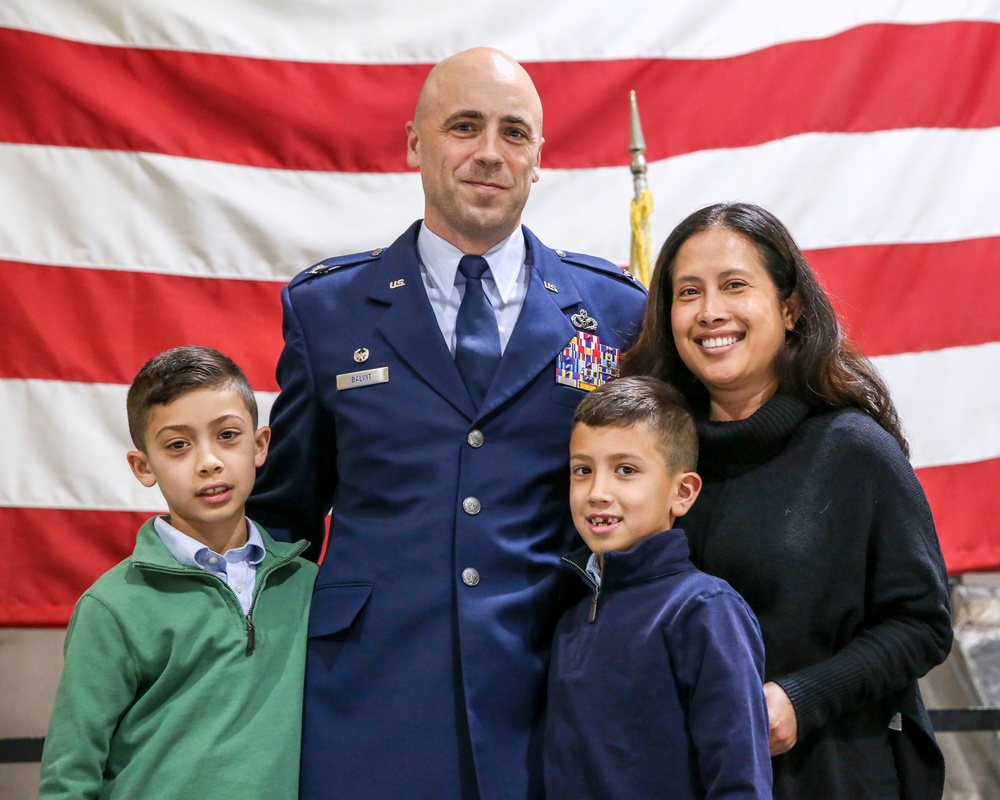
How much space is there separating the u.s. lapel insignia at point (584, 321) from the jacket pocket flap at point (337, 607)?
0.54 meters

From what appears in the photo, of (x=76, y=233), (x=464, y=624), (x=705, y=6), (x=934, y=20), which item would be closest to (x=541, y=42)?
(x=705, y=6)

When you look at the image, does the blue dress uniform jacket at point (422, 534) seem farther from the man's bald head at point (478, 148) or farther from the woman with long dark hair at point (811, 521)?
the woman with long dark hair at point (811, 521)

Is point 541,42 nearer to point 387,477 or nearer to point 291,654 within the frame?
point 387,477

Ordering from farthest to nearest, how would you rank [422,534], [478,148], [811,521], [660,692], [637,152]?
[637,152] → [478,148] → [422,534] → [811,521] → [660,692]

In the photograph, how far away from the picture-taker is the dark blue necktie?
1.69 m

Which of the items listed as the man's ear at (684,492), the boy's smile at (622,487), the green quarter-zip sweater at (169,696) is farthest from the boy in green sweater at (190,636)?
the man's ear at (684,492)

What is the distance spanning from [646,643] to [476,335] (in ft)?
Result: 1.83

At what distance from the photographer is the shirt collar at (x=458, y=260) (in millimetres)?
1782

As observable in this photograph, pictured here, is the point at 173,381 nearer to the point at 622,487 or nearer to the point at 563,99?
the point at 622,487

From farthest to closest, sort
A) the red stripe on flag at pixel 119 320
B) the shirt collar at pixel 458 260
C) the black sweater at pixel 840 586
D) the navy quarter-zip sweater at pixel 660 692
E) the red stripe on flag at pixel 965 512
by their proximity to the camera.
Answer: the red stripe on flag at pixel 965 512
the red stripe on flag at pixel 119 320
the shirt collar at pixel 458 260
the black sweater at pixel 840 586
the navy quarter-zip sweater at pixel 660 692

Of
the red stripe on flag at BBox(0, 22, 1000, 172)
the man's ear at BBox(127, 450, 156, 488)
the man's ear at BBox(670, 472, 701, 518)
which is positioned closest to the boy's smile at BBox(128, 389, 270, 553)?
the man's ear at BBox(127, 450, 156, 488)

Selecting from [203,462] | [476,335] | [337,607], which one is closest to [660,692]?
[337,607]

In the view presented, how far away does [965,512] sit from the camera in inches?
112

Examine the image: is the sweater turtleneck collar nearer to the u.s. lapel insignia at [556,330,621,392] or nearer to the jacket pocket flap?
the u.s. lapel insignia at [556,330,621,392]
